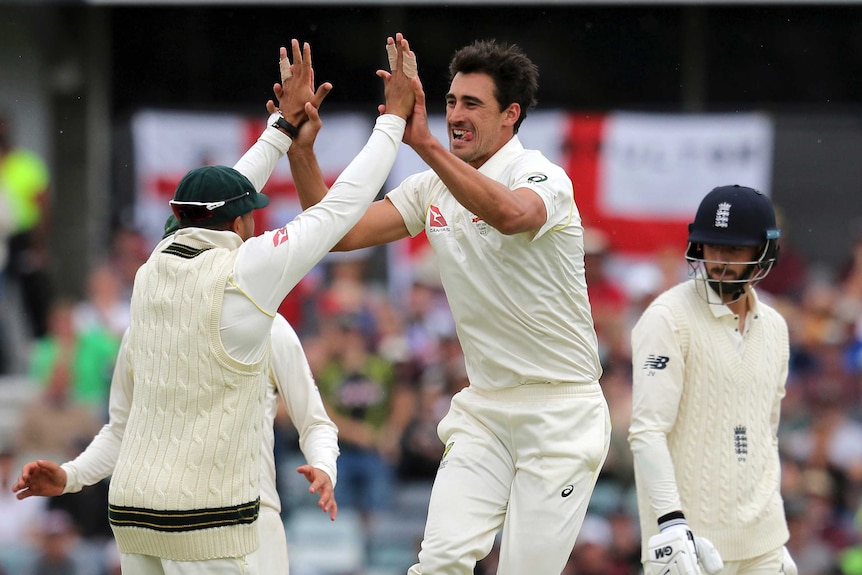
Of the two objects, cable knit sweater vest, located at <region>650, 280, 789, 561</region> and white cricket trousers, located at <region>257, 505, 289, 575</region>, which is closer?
white cricket trousers, located at <region>257, 505, 289, 575</region>

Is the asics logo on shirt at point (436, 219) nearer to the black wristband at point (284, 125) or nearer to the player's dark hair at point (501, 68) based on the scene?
the player's dark hair at point (501, 68)

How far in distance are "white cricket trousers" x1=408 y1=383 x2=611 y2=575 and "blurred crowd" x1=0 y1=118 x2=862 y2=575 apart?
3.96m

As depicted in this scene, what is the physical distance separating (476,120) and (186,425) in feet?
5.50

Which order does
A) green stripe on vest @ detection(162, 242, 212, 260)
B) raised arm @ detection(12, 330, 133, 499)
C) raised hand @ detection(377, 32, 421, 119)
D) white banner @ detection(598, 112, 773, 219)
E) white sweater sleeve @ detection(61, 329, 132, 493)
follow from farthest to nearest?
white banner @ detection(598, 112, 773, 219) < white sweater sleeve @ detection(61, 329, 132, 493) < raised arm @ detection(12, 330, 133, 499) < raised hand @ detection(377, 32, 421, 119) < green stripe on vest @ detection(162, 242, 212, 260)

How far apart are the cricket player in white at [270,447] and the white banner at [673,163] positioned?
6.61 m

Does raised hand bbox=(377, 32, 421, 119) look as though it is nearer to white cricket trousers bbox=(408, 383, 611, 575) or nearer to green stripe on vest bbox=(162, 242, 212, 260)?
green stripe on vest bbox=(162, 242, 212, 260)

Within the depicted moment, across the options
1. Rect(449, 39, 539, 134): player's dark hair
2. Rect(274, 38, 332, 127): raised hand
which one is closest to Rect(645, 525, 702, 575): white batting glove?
Rect(449, 39, 539, 134): player's dark hair

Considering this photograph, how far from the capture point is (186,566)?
4.38 m

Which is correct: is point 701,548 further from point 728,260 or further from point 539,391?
point 728,260

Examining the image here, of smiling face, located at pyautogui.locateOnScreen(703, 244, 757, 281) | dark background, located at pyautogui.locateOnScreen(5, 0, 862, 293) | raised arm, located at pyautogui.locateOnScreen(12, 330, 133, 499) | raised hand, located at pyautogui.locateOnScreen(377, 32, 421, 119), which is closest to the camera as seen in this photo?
raised hand, located at pyautogui.locateOnScreen(377, 32, 421, 119)

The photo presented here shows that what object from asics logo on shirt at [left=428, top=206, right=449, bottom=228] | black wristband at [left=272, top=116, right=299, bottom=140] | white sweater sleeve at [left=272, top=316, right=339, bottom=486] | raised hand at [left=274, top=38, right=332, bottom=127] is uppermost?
raised hand at [left=274, top=38, right=332, bottom=127]

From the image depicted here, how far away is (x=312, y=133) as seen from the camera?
17.3 feet

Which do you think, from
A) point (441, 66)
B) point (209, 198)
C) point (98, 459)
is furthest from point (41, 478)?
point (441, 66)

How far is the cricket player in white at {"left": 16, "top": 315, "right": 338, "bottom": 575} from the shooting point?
4.96m
